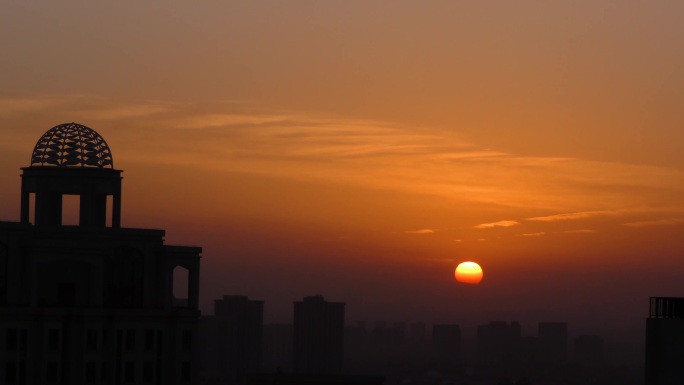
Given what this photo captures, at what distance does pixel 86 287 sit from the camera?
116 metres

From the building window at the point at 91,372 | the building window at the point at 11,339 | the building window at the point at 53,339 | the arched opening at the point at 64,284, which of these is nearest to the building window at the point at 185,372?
→ the building window at the point at 91,372

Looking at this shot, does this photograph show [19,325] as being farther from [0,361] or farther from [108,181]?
[108,181]

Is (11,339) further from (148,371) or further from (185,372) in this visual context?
(185,372)

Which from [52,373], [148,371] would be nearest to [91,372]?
[52,373]

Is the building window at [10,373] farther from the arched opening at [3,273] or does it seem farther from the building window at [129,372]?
the building window at [129,372]

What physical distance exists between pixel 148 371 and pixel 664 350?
5531cm

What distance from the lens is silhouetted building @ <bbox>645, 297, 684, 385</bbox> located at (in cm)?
7156

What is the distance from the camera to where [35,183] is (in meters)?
117

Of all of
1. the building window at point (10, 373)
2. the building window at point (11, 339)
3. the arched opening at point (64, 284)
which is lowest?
the building window at point (10, 373)

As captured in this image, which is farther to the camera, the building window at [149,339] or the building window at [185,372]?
the building window at [185,372]

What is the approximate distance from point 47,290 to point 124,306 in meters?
6.00

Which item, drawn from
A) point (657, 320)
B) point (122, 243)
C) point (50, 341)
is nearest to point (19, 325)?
point (50, 341)

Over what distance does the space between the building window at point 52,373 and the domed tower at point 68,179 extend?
35.2ft

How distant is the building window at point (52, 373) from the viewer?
4469 inches
